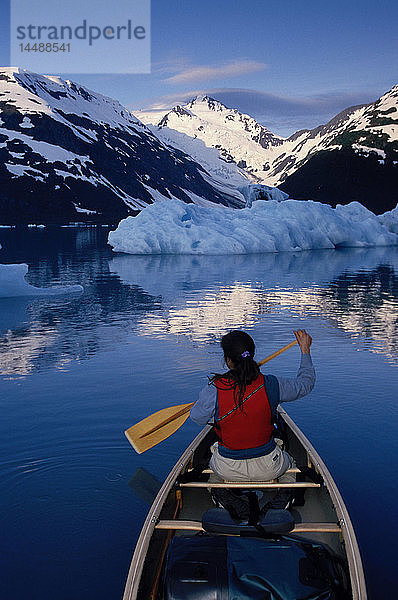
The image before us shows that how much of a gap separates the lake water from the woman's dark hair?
2.11 metres

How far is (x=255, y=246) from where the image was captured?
153 feet

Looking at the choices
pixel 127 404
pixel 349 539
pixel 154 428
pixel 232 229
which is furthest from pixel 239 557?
pixel 232 229

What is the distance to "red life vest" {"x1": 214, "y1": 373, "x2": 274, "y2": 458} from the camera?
473 centimetres

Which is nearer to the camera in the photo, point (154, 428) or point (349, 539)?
point (349, 539)

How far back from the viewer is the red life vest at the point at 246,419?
15.5ft

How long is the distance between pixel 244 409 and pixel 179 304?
Result: 52.0 feet

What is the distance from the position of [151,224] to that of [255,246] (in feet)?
29.3

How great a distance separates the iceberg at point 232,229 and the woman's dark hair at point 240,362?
4016 cm

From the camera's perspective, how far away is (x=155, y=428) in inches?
285

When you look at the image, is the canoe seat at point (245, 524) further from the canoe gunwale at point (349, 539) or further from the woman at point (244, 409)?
the woman at point (244, 409)

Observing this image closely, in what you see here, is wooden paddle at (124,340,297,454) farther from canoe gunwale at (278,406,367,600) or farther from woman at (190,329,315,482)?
woman at (190,329,315,482)

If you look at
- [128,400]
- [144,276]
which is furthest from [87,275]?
[128,400]

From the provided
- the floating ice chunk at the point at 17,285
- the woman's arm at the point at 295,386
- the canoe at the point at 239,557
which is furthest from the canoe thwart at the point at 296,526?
the floating ice chunk at the point at 17,285

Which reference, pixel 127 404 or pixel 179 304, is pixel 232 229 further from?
pixel 127 404
